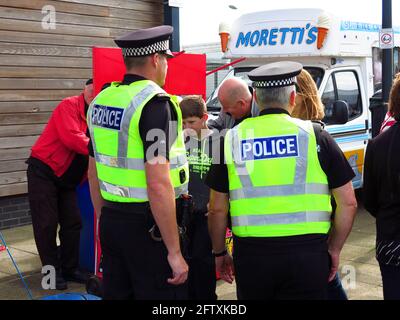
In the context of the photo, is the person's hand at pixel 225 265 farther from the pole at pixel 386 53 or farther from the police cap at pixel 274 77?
the pole at pixel 386 53

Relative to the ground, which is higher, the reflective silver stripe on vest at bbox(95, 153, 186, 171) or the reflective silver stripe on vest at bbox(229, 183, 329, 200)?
the reflective silver stripe on vest at bbox(95, 153, 186, 171)

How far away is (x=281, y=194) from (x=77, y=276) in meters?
3.29

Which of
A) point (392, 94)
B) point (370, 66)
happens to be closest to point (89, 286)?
point (392, 94)

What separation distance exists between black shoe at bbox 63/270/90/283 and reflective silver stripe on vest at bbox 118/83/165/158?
2.82m

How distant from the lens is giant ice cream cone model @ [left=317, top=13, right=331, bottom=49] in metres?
7.33

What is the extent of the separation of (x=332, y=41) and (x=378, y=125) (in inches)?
50.1

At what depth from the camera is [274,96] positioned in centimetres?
277

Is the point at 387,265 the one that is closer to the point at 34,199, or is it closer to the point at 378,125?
the point at 34,199

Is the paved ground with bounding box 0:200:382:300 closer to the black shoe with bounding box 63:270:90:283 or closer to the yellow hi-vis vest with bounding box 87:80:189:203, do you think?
the black shoe with bounding box 63:270:90:283

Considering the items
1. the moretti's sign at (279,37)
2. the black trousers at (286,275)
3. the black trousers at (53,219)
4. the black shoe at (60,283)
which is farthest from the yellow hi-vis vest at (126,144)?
the moretti's sign at (279,37)

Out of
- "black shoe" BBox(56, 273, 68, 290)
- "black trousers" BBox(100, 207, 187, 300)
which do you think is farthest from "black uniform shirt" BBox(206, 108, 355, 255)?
"black shoe" BBox(56, 273, 68, 290)

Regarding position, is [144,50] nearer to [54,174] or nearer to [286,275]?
[286,275]

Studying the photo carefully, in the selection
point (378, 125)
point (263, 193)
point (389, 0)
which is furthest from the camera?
point (389, 0)

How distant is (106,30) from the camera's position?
8.02 meters
